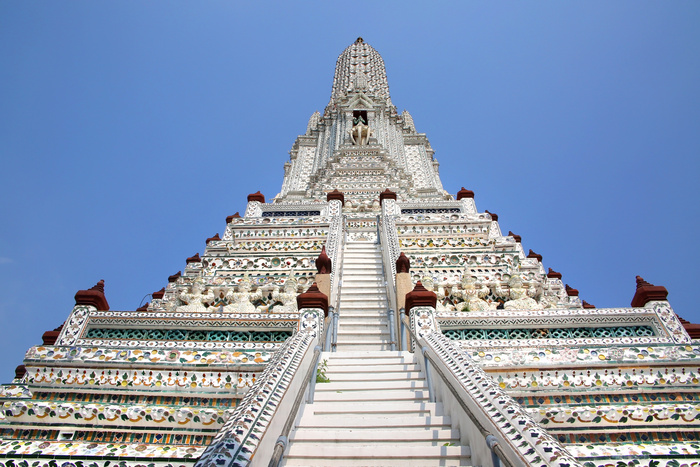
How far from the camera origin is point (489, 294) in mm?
8047

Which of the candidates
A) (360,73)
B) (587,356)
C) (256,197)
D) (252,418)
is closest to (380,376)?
(587,356)

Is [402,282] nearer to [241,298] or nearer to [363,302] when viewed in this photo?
[363,302]

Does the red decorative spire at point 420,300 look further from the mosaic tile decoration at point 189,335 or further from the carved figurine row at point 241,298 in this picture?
the carved figurine row at point 241,298

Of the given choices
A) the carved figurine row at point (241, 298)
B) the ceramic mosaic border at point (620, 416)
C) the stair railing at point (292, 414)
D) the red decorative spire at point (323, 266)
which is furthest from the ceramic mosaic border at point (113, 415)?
the red decorative spire at point (323, 266)

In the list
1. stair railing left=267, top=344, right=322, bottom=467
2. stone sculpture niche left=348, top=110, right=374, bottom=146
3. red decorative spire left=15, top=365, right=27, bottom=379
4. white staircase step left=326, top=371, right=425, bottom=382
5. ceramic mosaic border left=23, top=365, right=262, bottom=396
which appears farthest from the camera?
stone sculpture niche left=348, top=110, right=374, bottom=146

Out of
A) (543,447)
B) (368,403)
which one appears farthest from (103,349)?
(543,447)

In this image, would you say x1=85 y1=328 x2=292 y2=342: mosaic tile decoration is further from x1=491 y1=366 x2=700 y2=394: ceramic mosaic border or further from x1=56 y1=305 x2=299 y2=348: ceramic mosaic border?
x1=491 y1=366 x2=700 y2=394: ceramic mosaic border

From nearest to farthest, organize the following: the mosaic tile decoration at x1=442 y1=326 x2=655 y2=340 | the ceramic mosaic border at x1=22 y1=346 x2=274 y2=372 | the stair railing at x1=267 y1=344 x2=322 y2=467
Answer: the stair railing at x1=267 y1=344 x2=322 y2=467
the ceramic mosaic border at x1=22 y1=346 x2=274 y2=372
the mosaic tile decoration at x1=442 y1=326 x2=655 y2=340

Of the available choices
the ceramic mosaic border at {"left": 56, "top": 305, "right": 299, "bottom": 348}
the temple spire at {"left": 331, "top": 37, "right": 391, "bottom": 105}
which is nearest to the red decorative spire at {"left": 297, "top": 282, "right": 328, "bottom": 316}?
the ceramic mosaic border at {"left": 56, "top": 305, "right": 299, "bottom": 348}

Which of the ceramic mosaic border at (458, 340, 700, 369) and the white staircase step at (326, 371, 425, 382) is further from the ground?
the ceramic mosaic border at (458, 340, 700, 369)

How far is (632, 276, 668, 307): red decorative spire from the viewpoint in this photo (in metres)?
6.18

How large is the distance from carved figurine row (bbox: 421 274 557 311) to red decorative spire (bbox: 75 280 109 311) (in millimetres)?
5058

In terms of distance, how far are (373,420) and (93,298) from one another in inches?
175

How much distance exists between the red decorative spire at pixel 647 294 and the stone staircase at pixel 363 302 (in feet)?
11.9
